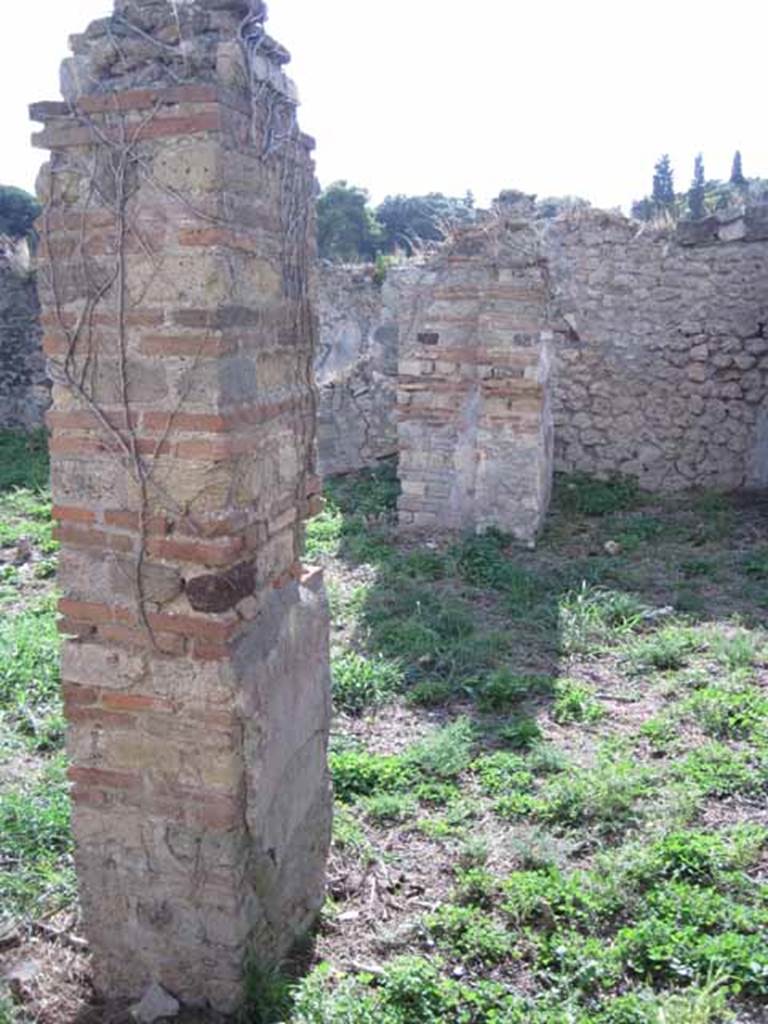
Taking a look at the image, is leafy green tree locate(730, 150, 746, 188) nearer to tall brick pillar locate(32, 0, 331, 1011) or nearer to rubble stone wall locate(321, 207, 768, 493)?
rubble stone wall locate(321, 207, 768, 493)

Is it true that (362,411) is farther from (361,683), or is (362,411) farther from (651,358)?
(361,683)

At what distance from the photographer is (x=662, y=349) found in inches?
380

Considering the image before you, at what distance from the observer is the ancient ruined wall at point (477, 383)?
293 inches

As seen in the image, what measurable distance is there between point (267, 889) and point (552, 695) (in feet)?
7.96

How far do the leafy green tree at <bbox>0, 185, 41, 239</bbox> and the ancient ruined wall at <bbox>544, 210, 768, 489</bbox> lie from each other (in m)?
18.5

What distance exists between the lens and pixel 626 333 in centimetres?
975

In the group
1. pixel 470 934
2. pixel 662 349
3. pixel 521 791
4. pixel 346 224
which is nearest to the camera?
pixel 470 934

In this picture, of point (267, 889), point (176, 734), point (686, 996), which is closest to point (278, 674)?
point (176, 734)

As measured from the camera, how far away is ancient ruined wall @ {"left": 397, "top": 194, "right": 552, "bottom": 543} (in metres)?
7.45

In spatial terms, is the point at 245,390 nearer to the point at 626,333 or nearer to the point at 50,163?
the point at 50,163

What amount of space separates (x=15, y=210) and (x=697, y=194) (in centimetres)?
1714

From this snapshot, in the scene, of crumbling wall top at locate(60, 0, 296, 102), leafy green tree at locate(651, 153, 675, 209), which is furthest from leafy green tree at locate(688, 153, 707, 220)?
crumbling wall top at locate(60, 0, 296, 102)

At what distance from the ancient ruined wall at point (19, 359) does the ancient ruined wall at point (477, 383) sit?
6427 mm

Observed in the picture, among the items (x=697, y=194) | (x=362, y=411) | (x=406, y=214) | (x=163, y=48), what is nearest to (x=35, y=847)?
(x=163, y=48)
